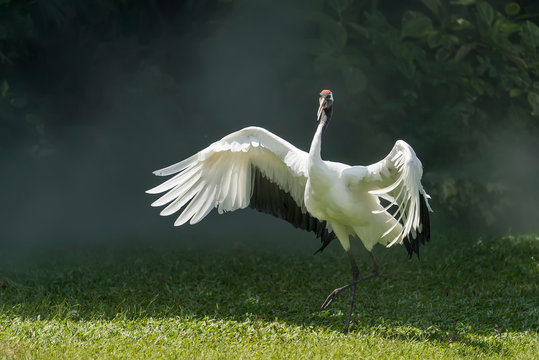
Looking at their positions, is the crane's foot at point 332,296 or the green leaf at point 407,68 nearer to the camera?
the crane's foot at point 332,296

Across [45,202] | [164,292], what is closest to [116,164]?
[45,202]

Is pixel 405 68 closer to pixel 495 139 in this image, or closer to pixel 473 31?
pixel 473 31

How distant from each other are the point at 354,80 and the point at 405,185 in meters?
3.91

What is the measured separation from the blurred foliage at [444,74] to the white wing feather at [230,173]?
2880 mm

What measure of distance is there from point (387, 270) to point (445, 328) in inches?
68.9

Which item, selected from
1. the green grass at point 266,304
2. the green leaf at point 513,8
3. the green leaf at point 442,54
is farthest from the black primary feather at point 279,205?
the green leaf at point 513,8

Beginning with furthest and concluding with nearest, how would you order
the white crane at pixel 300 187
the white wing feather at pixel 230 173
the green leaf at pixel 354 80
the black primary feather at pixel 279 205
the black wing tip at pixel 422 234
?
the green leaf at pixel 354 80
the black primary feather at pixel 279 205
the white wing feather at pixel 230 173
the white crane at pixel 300 187
the black wing tip at pixel 422 234

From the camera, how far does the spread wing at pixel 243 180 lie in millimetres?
5254

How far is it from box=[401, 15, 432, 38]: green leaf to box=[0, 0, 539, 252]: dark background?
0.05 ft

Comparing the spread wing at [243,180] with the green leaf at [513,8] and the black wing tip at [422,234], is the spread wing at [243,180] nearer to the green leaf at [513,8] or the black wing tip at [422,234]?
the black wing tip at [422,234]

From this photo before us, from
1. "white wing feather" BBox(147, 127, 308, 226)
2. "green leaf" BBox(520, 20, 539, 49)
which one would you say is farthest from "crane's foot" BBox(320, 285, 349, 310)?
"green leaf" BBox(520, 20, 539, 49)

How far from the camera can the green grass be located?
452cm

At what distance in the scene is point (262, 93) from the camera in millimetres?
9133

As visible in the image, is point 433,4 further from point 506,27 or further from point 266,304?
point 266,304
